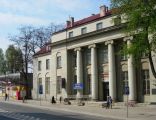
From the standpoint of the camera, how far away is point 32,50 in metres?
96.8

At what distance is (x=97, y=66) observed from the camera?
62281 millimetres

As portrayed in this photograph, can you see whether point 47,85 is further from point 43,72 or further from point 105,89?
point 105,89

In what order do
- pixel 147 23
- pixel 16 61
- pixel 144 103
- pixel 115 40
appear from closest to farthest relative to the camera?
pixel 147 23, pixel 144 103, pixel 115 40, pixel 16 61

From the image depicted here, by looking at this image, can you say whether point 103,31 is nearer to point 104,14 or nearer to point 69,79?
point 104,14

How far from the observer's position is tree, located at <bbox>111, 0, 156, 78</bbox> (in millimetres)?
35344

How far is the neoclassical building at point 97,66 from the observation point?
5391 centimetres

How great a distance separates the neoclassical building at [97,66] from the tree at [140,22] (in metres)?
12.8

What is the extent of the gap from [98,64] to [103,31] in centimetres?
589

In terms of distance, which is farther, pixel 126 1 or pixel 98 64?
pixel 98 64

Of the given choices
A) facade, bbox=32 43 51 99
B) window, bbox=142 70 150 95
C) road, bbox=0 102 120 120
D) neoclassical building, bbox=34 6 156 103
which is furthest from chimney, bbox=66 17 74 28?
road, bbox=0 102 120 120

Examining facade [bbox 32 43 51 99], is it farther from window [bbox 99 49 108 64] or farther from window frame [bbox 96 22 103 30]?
window frame [bbox 96 22 103 30]

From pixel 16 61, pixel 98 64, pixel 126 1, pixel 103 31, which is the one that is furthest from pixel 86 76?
pixel 16 61

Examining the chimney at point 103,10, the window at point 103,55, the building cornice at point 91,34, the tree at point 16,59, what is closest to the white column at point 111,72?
the building cornice at point 91,34

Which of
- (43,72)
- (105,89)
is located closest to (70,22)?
(43,72)
